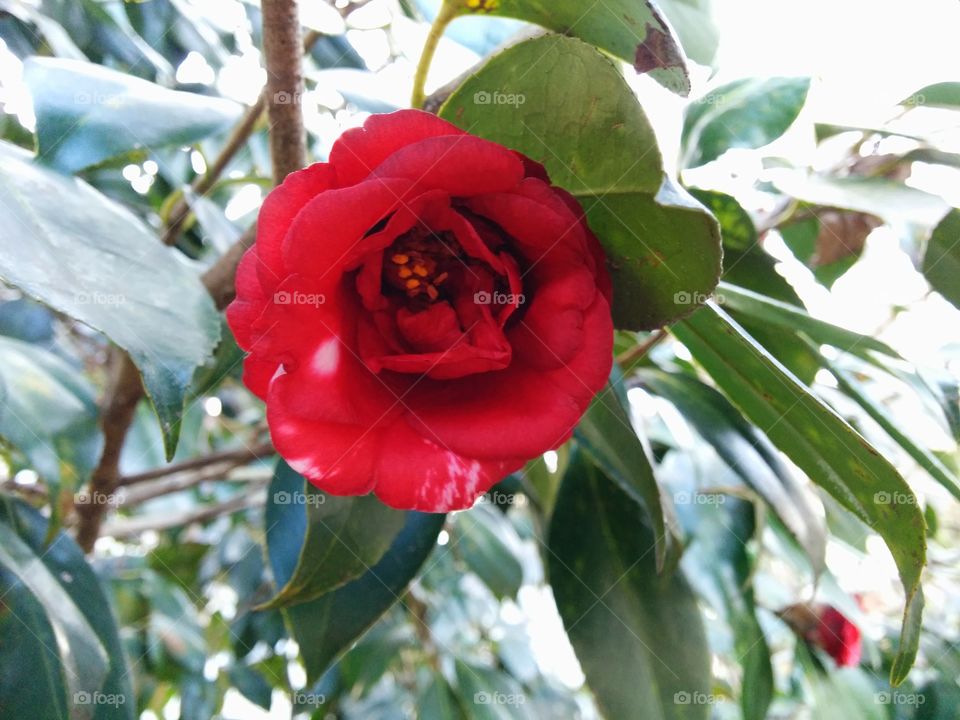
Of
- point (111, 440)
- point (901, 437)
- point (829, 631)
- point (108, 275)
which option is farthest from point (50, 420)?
point (829, 631)

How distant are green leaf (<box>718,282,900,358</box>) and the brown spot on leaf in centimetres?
21

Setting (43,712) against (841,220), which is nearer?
(43,712)

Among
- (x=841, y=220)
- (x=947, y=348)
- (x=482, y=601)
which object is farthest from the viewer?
(x=482, y=601)

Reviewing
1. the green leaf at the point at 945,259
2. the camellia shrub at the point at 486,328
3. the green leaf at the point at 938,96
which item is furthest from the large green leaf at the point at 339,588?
the green leaf at the point at 938,96

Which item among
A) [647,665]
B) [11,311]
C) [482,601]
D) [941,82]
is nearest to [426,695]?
[482,601]

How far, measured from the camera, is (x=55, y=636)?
570 millimetres

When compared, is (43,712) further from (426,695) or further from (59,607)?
(426,695)

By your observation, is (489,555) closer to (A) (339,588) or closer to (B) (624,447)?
(A) (339,588)

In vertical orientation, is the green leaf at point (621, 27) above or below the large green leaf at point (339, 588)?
above

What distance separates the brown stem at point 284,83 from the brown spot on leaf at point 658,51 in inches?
9.1

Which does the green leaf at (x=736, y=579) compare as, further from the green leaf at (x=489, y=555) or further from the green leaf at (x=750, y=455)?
the green leaf at (x=489, y=555)

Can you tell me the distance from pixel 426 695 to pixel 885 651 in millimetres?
774

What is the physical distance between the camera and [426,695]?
1.23m

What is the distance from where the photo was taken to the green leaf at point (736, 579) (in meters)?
0.82
